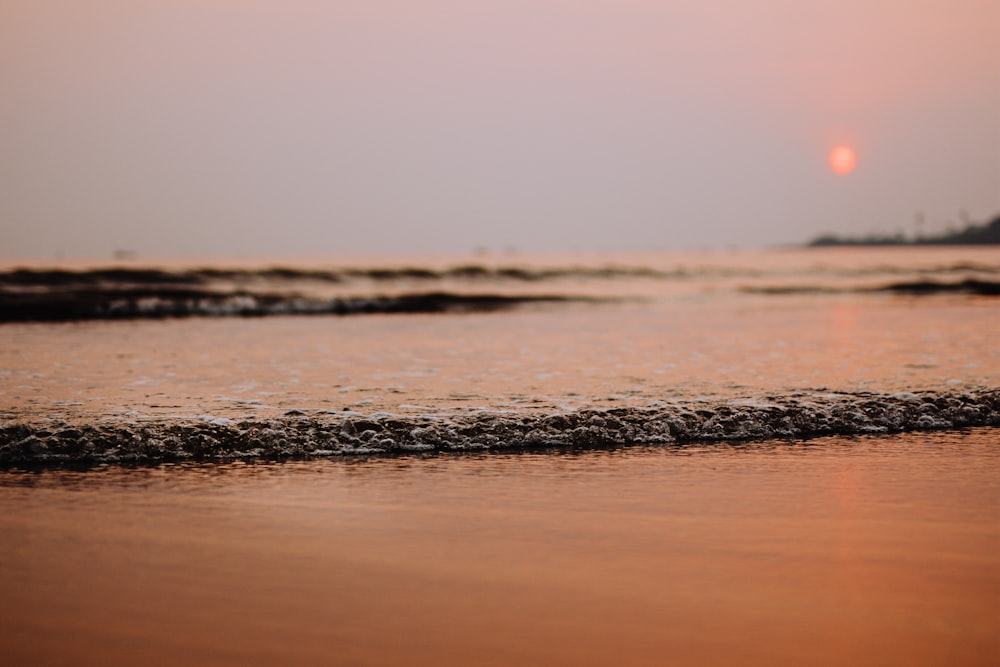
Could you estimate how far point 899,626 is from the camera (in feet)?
13.3

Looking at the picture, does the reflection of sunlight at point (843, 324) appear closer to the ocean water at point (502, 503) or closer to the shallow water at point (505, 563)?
the ocean water at point (502, 503)

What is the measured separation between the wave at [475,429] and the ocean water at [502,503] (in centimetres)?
3

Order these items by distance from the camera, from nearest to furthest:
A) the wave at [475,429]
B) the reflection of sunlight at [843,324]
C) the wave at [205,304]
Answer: the wave at [475,429] < the reflection of sunlight at [843,324] < the wave at [205,304]

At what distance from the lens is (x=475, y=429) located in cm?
811

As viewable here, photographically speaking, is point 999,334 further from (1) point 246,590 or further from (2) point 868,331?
(1) point 246,590

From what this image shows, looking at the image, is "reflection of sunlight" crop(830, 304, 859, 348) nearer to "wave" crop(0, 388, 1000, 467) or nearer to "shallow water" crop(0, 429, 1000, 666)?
"wave" crop(0, 388, 1000, 467)

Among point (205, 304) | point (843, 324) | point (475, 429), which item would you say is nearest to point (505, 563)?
point (475, 429)

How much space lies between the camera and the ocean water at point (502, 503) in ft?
13.2

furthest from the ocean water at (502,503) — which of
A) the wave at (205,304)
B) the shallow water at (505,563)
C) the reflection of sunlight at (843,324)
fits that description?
the wave at (205,304)

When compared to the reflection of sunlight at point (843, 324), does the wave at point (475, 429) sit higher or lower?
lower

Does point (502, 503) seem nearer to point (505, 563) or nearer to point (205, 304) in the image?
point (505, 563)

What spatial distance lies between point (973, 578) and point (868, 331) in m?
13.6

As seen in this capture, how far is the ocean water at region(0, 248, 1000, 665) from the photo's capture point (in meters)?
4.03

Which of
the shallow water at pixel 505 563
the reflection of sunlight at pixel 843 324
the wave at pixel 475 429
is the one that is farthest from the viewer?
the reflection of sunlight at pixel 843 324
